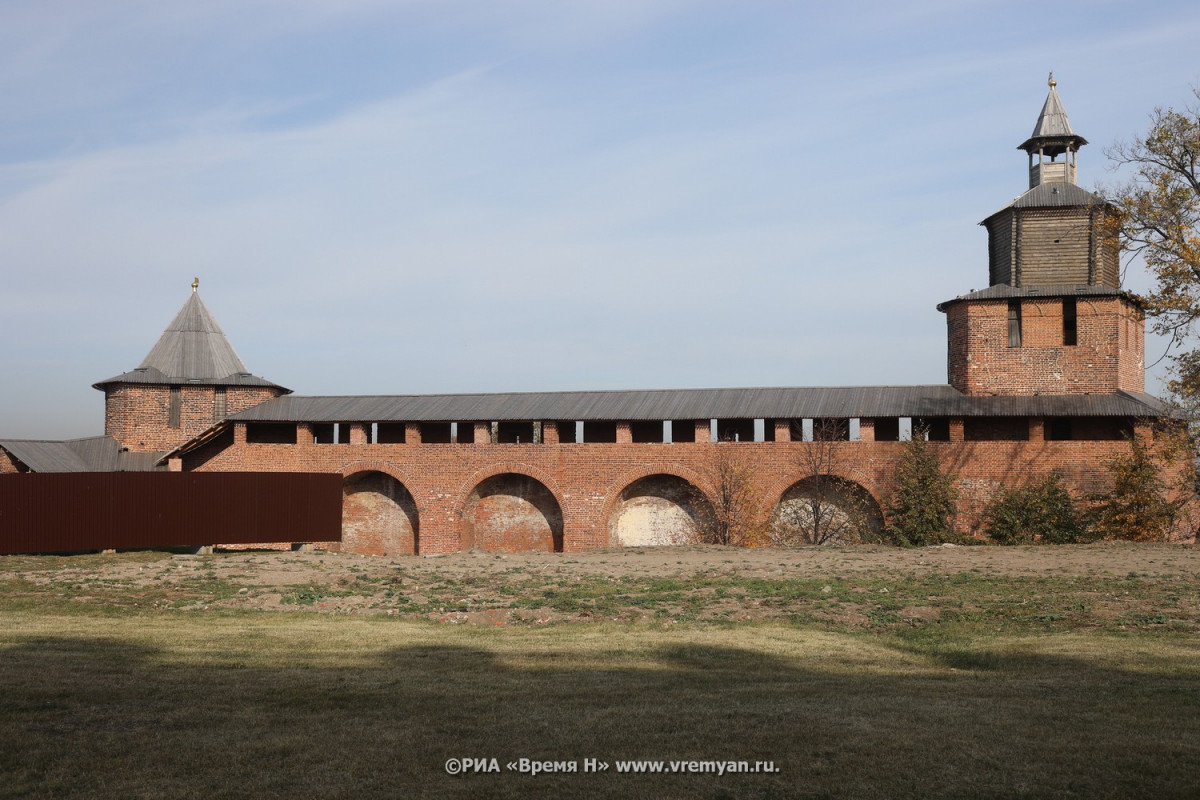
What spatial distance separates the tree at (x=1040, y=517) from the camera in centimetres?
2439

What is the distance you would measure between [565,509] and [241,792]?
22.3 meters

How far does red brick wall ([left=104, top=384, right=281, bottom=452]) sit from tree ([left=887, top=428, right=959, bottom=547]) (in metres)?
19.5

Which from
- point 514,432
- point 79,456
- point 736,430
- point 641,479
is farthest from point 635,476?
point 79,456

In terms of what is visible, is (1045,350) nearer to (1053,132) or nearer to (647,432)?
(1053,132)

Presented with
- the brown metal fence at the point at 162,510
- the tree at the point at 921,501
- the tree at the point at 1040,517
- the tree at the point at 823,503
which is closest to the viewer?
the brown metal fence at the point at 162,510

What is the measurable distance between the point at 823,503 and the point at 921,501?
2.56m

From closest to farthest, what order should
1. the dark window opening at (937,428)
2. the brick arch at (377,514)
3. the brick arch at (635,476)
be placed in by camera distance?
the dark window opening at (937,428)
the brick arch at (635,476)
the brick arch at (377,514)

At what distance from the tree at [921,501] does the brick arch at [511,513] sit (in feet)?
27.9

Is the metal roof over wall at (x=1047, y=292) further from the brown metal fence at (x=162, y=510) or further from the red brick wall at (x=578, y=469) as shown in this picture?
the brown metal fence at (x=162, y=510)

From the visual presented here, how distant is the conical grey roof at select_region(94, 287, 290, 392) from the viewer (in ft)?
114

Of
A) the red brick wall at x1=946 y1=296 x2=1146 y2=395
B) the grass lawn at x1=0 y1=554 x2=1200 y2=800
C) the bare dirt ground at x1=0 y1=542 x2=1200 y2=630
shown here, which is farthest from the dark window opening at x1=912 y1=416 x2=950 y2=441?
the grass lawn at x1=0 y1=554 x2=1200 y2=800

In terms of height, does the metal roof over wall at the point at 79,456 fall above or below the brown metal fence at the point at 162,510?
above

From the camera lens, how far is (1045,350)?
26516mm

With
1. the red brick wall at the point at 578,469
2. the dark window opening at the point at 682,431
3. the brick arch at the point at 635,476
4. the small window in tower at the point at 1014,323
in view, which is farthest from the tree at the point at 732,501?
the small window in tower at the point at 1014,323
